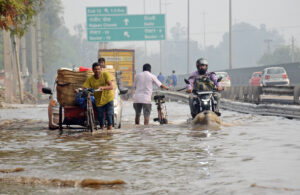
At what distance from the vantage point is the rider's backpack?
15.3 meters

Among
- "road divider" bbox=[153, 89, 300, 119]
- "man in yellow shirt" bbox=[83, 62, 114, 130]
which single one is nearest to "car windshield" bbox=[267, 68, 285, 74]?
"road divider" bbox=[153, 89, 300, 119]

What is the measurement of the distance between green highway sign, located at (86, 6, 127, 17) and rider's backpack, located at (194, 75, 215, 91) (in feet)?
147

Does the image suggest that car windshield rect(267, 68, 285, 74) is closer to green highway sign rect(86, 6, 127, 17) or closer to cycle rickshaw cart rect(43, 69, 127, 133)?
green highway sign rect(86, 6, 127, 17)

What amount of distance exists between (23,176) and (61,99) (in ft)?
21.9

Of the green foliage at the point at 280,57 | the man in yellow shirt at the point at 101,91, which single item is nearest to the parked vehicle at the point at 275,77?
the man in yellow shirt at the point at 101,91

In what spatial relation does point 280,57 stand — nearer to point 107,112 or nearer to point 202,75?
point 202,75

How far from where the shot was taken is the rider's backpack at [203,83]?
15.3 m

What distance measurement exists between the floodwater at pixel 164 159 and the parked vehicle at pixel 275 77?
97.3 feet

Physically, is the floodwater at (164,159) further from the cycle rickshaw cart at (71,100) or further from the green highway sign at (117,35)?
the green highway sign at (117,35)

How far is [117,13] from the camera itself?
59531 millimetres

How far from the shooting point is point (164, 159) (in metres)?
9.88

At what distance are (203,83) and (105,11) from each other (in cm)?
4558

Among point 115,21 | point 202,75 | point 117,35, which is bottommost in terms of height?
point 202,75

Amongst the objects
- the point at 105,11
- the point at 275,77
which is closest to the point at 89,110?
the point at 275,77
